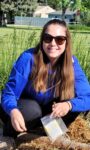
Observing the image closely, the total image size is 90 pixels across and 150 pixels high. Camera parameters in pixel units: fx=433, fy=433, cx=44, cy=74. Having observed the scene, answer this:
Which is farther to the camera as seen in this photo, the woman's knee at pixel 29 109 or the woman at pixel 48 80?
the woman's knee at pixel 29 109

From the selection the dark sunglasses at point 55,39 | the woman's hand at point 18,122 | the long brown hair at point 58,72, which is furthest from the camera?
the long brown hair at point 58,72

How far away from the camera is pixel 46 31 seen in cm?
362

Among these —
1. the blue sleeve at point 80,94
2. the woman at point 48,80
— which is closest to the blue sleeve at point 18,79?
the woman at point 48,80

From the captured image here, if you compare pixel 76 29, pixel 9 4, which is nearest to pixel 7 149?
pixel 76 29

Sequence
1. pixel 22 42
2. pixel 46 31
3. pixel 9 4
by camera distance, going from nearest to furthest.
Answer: pixel 46 31, pixel 22 42, pixel 9 4

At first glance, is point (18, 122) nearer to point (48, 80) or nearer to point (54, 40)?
point (48, 80)

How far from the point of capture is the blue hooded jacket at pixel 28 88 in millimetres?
3627

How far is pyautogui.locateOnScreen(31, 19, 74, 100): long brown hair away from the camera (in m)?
3.70

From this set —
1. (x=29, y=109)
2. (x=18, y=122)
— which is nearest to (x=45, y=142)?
(x=29, y=109)

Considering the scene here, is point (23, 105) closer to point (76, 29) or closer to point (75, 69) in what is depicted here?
point (75, 69)

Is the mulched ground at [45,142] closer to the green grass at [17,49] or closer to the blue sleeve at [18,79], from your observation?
the blue sleeve at [18,79]

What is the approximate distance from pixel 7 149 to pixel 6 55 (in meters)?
2.60

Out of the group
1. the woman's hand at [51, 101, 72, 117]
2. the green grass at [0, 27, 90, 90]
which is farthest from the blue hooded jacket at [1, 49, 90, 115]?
the green grass at [0, 27, 90, 90]

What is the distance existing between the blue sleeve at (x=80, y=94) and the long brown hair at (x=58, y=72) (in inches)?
2.6
